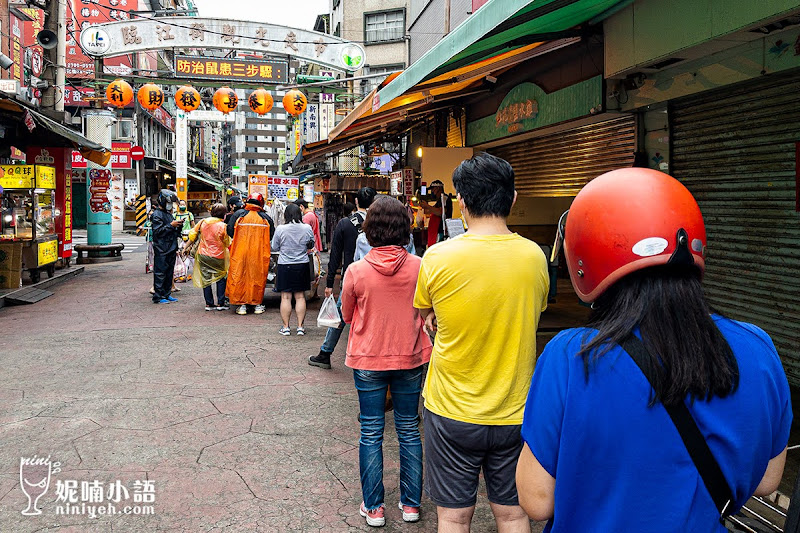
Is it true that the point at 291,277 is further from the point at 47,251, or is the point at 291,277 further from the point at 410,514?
the point at 47,251

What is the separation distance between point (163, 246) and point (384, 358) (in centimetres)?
859

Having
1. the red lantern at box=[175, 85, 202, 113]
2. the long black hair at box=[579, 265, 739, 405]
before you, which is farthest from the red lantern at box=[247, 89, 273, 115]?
the long black hair at box=[579, 265, 739, 405]

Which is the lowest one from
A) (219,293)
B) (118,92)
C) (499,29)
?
(219,293)

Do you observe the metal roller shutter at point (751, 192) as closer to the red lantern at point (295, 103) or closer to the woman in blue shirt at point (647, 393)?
the woman in blue shirt at point (647, 393)

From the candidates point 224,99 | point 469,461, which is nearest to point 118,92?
point 224,99

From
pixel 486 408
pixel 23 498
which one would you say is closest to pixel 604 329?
pixel 486 408

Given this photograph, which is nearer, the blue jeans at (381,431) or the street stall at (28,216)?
the blue jeans at (381,431)

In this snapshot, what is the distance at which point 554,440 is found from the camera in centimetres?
137

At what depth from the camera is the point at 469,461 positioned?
2574mm

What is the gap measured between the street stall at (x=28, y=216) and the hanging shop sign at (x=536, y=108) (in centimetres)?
851

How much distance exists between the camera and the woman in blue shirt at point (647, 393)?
1298mm

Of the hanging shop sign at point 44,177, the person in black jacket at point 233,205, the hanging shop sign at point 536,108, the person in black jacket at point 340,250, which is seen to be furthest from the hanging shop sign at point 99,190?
the person in black jacket at point 340,250

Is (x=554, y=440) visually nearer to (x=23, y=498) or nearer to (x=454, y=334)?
(x=454, y=334)

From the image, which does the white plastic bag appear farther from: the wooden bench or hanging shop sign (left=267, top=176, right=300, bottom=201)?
hanging shop sign (left=267, top=176, right=300, bottom=201)
